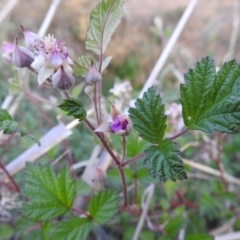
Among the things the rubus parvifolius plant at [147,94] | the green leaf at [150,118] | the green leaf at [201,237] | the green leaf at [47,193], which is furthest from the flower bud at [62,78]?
the green leaf at [201,237]

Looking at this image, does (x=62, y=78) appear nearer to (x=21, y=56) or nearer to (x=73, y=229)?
(x=21, y=56)

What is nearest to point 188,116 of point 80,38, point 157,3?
point 80,38

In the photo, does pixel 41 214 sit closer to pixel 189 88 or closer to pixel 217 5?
pixel 189 88

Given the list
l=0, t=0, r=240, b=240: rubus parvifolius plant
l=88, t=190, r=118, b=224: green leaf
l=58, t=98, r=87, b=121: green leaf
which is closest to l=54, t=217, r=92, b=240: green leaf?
l=88, t=190, r=118, b=224: green leaf

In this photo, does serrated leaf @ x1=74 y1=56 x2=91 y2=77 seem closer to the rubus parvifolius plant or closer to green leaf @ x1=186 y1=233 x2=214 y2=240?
the rubus parvifolius plant

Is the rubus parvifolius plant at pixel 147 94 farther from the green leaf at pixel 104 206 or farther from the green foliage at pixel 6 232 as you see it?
the green foliage at pixel 6 232

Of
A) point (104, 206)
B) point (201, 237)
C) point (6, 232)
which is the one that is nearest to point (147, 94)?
point (104, 206)
